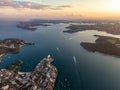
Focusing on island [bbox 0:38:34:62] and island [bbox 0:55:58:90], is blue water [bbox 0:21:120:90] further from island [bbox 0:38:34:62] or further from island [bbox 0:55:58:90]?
island [bbox 0:38:34:62]

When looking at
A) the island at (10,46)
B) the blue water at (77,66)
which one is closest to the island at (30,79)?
the blue water at (77,66)

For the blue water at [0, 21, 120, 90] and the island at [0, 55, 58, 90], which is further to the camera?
the blue water at [0, 21, 120, 90]

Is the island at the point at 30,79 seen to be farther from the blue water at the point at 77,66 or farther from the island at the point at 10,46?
the island at the point at 10,46

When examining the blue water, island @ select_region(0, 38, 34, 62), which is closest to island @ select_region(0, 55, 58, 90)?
the blue water

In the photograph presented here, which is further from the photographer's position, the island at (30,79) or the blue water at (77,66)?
the blue water at (77,66)

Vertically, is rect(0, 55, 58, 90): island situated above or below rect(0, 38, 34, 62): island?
above

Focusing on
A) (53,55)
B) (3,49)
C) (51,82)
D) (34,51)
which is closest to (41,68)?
(51,82)

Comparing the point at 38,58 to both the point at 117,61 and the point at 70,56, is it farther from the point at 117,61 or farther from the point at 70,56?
the point at 117,61

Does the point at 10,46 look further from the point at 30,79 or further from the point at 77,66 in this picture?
the point at 30,79
